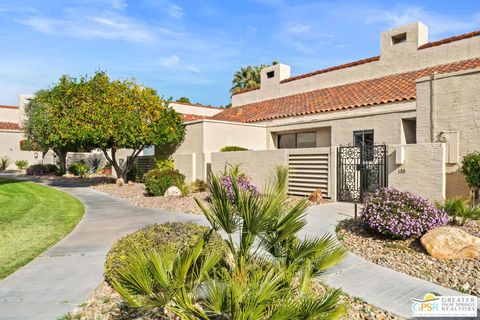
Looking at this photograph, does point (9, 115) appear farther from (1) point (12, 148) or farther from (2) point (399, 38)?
(2) point (399, 38)

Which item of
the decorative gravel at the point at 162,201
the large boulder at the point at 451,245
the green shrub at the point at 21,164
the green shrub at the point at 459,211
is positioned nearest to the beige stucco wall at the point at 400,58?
the green shrub at the point at 459,211

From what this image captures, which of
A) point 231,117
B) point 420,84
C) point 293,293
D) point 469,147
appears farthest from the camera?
point 231,117

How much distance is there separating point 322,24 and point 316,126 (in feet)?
16.8

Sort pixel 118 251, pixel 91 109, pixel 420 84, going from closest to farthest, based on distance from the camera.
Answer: pixel 118 251
pixel 420 84
pixel 91 109

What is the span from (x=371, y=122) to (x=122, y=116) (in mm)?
12833

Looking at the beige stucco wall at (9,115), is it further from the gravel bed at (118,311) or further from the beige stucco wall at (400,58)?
the gravel bed at (118,311)

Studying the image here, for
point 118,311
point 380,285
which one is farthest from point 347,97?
point 118,311

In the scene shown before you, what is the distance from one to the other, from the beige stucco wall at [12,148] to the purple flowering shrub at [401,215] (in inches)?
1683

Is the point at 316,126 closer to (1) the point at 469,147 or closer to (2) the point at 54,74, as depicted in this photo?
(1) the point at 469,147

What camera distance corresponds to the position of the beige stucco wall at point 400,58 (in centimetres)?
1582

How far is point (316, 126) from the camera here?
55.6 ft

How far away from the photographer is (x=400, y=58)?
17.9 m

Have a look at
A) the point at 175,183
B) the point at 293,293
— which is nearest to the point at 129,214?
the point at 175,183

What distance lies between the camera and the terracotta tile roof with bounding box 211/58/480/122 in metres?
15.1
